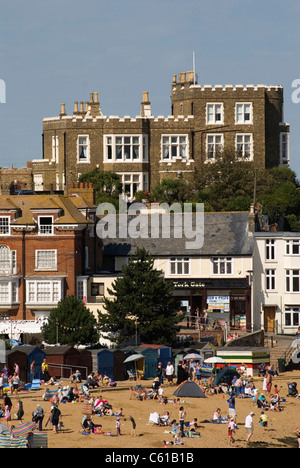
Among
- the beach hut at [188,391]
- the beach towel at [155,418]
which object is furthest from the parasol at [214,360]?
the beach towel at [155,418]

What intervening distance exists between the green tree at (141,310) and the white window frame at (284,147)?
40.6 meters

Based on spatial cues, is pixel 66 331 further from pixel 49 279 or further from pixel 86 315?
pixel 49 279

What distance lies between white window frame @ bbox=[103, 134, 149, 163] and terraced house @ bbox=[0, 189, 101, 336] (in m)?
26.7

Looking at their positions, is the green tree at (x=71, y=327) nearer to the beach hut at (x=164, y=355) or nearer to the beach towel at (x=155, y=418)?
the beach hut at (x=164, y=355)

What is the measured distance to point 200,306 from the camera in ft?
278

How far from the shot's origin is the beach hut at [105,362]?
70.4 meters

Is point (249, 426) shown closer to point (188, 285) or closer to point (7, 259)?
point (188, 285)

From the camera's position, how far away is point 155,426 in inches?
2340

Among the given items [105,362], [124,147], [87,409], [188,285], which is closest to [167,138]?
[124,147]

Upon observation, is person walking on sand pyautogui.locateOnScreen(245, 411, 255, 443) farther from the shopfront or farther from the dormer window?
the dormer window

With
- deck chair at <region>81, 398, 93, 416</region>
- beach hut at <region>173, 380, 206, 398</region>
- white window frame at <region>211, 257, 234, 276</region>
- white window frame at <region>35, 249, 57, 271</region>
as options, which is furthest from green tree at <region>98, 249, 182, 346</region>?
deck chair at <region>81, 398, 93, 416</region>

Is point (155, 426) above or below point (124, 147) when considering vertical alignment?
below

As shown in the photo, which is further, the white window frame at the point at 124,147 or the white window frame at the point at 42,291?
the white window frame at the point at 124,147

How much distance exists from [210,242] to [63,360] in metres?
19.6
